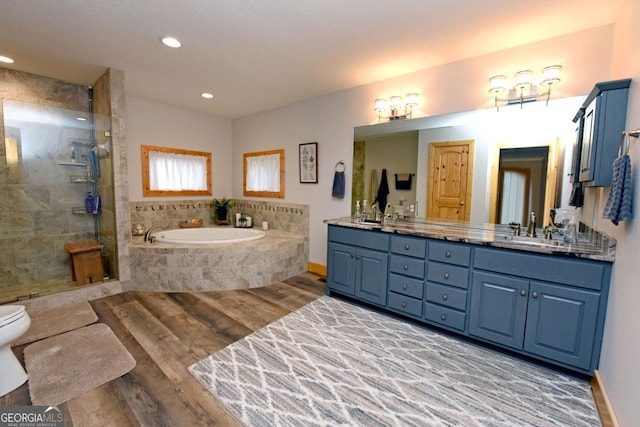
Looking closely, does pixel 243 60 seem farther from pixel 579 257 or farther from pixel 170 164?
pixel 579 257

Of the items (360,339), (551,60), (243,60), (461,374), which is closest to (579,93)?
(551,60)

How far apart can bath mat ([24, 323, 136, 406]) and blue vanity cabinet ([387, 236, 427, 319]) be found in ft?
7.33

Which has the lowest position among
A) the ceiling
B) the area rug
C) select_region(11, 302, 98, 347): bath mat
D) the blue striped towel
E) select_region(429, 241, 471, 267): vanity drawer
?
the area rug

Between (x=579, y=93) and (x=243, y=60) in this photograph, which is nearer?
(x=579, y=93)

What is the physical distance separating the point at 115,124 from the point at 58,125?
88cm

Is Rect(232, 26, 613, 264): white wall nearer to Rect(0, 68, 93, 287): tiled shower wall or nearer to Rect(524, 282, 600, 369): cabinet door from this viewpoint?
Rect(524, 282, 600, 369): cabinet door

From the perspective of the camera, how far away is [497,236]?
7.80ft

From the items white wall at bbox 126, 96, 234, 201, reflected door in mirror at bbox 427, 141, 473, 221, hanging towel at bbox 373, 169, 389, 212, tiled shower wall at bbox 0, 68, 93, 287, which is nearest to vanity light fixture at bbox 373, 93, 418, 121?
reflected door in mirror at bbox 427, 141, 473, 221

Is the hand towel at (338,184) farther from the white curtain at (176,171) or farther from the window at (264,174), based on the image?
the white curtain at (176,171)

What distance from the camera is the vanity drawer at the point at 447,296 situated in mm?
2344

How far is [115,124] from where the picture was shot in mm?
3189

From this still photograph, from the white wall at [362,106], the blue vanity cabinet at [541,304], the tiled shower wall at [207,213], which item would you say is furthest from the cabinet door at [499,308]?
the tiled shower wall at [207,213]

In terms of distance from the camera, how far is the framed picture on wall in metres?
4.05

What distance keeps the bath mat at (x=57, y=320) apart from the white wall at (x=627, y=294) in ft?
12.7
